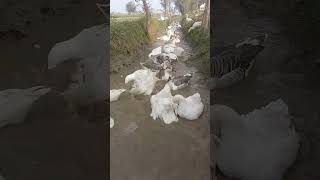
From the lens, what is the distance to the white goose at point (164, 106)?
1046 millimetres

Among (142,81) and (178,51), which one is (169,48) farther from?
(142,81)

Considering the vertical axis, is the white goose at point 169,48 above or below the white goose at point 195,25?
below

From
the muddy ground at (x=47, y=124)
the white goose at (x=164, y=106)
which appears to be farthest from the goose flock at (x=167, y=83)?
the muddy ground at (x=47, y=124)

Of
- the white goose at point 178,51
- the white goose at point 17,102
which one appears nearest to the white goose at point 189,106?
the white goose at point 178,51

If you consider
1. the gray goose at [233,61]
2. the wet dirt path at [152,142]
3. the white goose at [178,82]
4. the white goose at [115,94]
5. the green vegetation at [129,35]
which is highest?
the green vegetation at [129,35]

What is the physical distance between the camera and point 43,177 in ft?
3.37

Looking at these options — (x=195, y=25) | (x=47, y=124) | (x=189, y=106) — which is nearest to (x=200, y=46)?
(x=195, y=25)

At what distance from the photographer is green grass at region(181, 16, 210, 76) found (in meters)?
1.04

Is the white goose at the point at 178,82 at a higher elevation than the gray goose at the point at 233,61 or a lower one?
lower

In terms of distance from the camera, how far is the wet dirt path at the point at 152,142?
3.36 feet

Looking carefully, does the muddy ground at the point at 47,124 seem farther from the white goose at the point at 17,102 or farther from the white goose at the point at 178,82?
the white goose at the point at 178,82

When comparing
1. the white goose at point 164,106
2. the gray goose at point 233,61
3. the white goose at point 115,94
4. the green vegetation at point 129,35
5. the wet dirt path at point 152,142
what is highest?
the green vegetation at point 129,35

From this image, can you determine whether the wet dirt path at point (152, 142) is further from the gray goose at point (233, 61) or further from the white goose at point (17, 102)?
the white goose at point (17, 102)

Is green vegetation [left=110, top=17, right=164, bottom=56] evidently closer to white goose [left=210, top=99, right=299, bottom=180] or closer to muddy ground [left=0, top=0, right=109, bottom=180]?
muddy ground [left=0, top=0, right=109, bottom=180]
